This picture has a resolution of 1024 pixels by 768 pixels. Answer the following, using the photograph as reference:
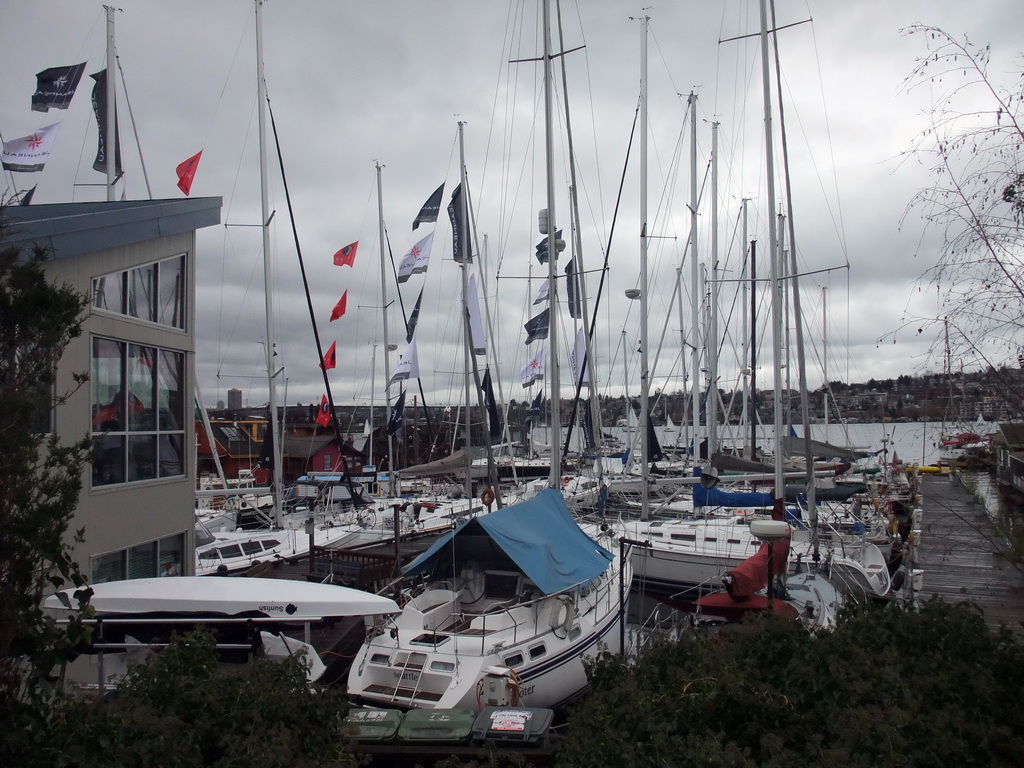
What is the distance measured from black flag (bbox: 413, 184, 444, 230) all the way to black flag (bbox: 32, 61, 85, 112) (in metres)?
10.9

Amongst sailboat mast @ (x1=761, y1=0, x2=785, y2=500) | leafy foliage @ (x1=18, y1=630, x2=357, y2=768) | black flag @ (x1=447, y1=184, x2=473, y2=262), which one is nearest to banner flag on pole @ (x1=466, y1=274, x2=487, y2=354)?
black flag @ (x1=447, y1=184, x2=473, y2=262)

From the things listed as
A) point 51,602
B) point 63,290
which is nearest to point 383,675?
point 51,602

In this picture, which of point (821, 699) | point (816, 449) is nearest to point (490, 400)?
point (816, 449)

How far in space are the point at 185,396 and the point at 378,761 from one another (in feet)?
25.7

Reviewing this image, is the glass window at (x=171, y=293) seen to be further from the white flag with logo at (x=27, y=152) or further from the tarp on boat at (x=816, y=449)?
the tarp on boat at (x=816, y=449)

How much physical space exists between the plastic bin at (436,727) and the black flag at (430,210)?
19.5 meters

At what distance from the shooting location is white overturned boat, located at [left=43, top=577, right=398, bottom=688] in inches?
378

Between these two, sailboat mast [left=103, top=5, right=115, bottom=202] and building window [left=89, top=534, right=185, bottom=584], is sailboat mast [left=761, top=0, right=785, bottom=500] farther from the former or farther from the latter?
sailboat mast [left=103, top=5, right=115, bottom=202]

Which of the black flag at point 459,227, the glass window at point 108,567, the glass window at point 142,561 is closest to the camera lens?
the glass window at point 108,567

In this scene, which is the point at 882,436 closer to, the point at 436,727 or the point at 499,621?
the point at 499,621

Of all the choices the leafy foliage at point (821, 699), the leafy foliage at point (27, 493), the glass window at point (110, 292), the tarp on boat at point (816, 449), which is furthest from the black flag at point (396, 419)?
the leafy foliage at point (27, 493)

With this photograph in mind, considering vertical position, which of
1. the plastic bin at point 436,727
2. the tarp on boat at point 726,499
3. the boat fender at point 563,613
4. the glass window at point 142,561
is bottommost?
the plastic bin at point 436,727

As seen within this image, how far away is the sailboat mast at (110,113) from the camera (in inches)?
745

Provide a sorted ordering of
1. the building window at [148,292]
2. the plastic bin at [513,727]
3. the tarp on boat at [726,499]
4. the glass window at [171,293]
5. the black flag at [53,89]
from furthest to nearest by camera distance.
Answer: the tarp on boat at [726,499] < the black flag at [53,89] < the glass window at [171,293] < the building window at [148,292] < the plastic bin at [513,727]
